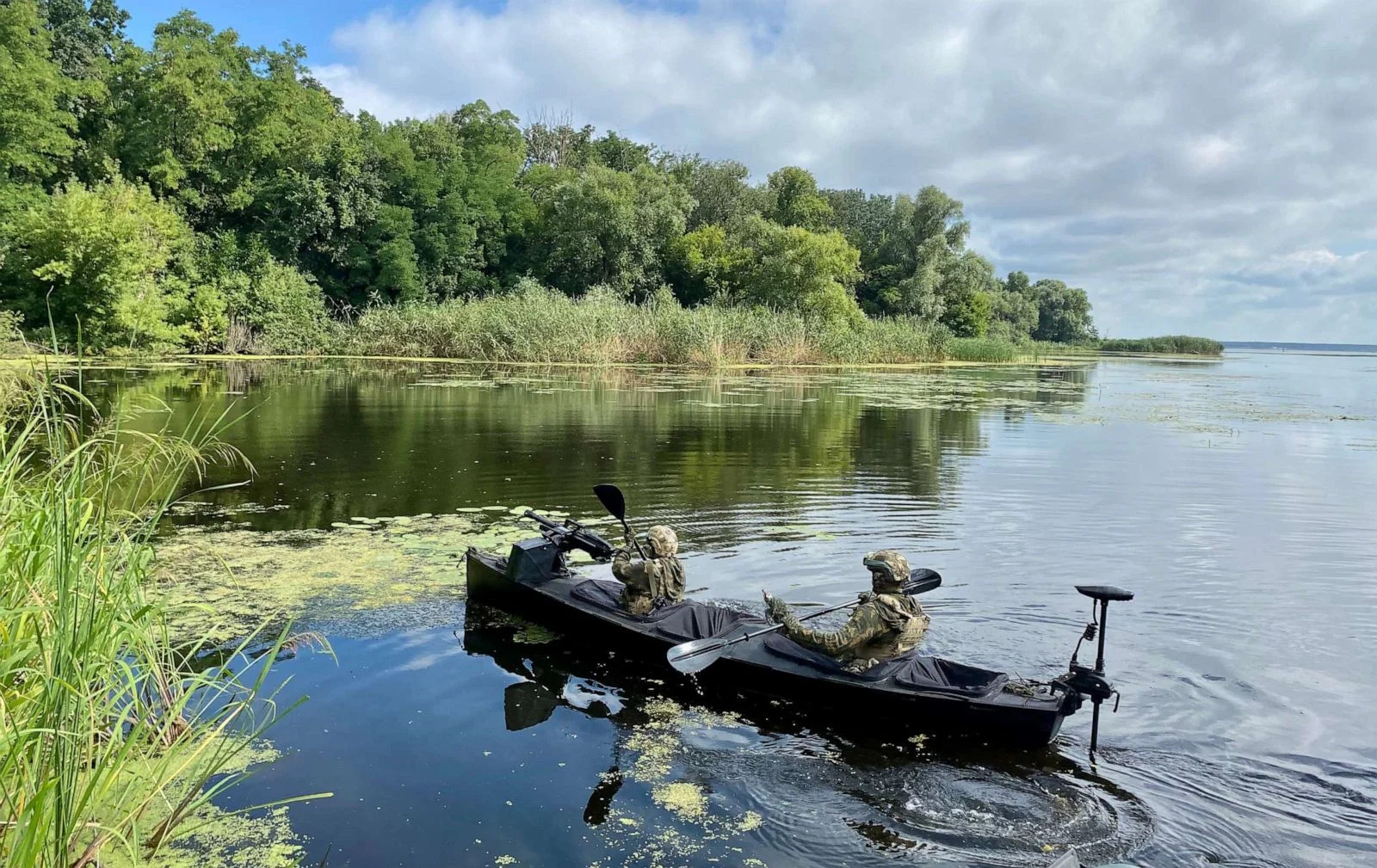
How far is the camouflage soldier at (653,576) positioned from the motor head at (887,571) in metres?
1.53

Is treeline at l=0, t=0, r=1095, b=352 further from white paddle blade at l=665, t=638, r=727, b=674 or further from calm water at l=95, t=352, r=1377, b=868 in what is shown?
white paddle blade at l=665, t=638, r=727, b=674

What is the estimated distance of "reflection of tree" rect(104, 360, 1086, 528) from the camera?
11414mm

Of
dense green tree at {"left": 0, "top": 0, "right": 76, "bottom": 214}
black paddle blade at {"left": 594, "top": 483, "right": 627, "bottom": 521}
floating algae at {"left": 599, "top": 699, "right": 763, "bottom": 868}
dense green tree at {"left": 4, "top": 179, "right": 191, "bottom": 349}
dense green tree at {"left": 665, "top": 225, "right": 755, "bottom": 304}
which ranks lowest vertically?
floating algae at {"left": 599, "top": 699, "right": 763, "bottom": 868}

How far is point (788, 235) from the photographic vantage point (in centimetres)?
4425

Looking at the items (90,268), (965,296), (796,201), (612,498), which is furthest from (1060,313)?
(612,498)

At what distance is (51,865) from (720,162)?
56360 millimetres

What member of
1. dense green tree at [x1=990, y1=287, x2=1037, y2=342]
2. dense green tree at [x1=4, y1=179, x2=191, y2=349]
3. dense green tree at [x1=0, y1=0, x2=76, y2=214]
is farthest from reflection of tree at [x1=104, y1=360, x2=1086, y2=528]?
dense green tree at [x1=990, y1=287, x2=1037, y2=342]

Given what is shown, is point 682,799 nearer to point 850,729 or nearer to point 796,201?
point 850,729

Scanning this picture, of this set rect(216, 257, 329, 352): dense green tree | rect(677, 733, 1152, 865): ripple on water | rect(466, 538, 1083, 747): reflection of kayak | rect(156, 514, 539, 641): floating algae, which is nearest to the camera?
rect(677, 733, 1152, 865): ripple on water

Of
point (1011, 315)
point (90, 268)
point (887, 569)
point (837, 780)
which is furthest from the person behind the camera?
point (1011, 315)

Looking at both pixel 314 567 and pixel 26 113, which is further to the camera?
pixel 26 113

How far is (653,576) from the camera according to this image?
636 cm

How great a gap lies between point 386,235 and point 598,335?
1694cm

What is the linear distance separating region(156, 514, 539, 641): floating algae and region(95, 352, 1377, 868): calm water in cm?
31
